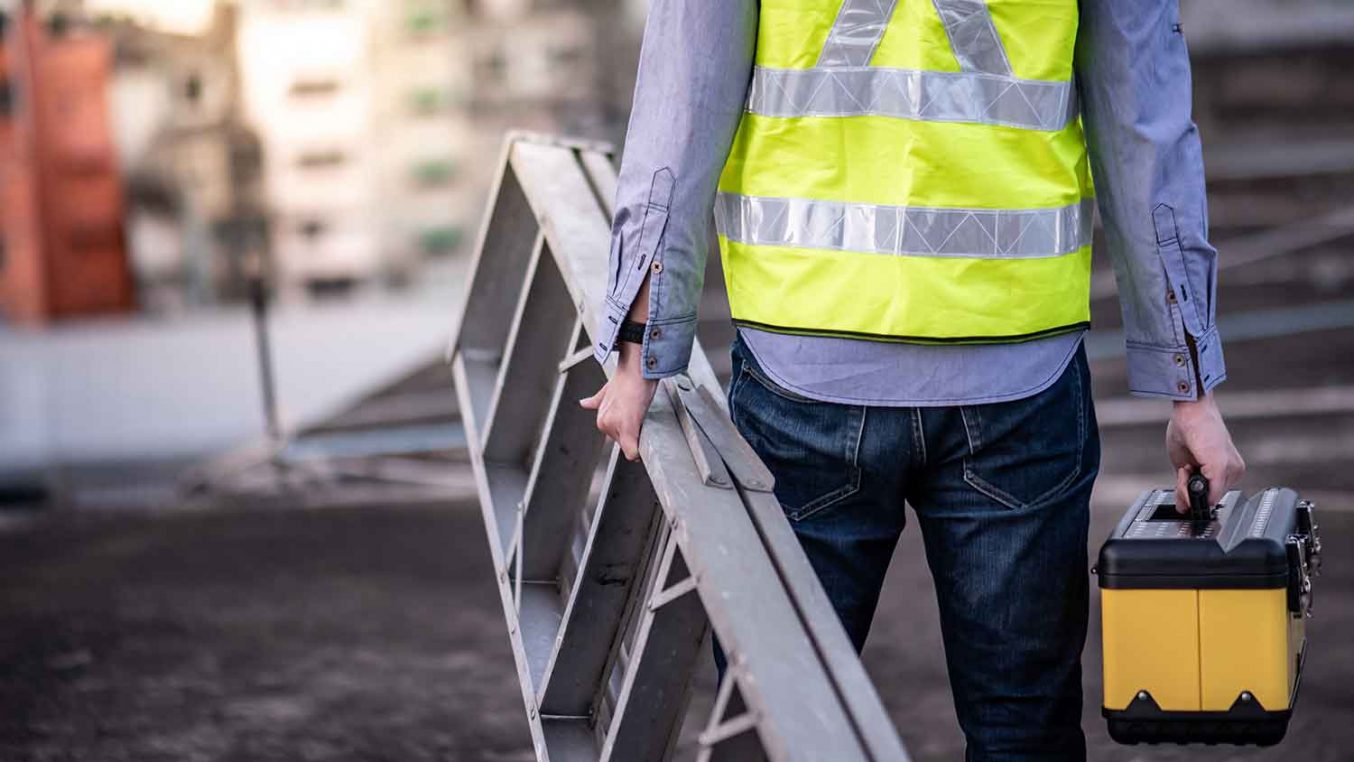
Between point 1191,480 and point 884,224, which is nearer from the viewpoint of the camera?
point 884,224

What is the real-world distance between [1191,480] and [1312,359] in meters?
8.28

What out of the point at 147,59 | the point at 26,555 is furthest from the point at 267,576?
the point at 147,59

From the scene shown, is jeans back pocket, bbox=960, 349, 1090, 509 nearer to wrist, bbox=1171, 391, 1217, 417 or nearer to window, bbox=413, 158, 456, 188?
wrist, bbox=1171, 391, 1217, 417

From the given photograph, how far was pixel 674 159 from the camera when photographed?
2498 millimetres

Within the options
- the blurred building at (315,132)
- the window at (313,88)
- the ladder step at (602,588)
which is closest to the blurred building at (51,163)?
the blurred building at (315,132)

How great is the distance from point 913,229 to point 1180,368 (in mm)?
480

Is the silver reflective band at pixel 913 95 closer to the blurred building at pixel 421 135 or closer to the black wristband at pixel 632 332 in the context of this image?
the black wristband at pixel 632 332

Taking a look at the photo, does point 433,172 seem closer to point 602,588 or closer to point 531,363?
point 531,363

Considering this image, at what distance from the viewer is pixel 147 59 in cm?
1291

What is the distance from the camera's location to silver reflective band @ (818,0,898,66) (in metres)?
2.44

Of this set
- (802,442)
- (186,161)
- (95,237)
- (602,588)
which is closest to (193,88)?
(186,161)

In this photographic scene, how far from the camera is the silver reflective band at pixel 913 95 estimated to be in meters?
2.45

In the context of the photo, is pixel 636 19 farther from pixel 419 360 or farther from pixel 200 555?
pixel 200 555

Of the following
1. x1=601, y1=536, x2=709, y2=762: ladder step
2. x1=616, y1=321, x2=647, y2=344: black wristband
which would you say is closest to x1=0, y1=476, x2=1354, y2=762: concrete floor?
x1=601, y1=536, x2=709, y2=762: ladder step
